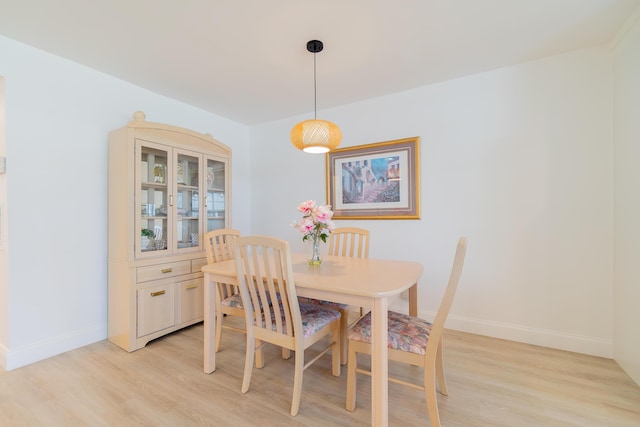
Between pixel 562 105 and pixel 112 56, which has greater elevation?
pixel 112 56

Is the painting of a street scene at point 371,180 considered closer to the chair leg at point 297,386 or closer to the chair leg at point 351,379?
the chair leg at point 351,379

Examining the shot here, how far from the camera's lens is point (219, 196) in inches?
122

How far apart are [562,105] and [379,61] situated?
57.8 inches

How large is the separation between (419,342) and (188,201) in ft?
7.86

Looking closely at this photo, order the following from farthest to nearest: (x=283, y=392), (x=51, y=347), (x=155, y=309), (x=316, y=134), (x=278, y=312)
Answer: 1. (x=155, y=309)
2. (x=51, y=347)
3. (x=316, y=134)
4. (x=283, y=392)
5. (x=278, y=312)

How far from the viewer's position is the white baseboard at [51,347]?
199cm

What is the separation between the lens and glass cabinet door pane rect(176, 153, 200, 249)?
2717 mm

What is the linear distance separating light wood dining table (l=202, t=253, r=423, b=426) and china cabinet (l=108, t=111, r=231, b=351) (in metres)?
0.76

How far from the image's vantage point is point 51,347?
217 centimetres

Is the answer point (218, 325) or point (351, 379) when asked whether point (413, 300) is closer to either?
point (351, 379)

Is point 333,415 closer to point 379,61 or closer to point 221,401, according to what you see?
point 221,401

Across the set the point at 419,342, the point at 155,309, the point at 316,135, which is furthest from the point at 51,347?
the point at 419,342

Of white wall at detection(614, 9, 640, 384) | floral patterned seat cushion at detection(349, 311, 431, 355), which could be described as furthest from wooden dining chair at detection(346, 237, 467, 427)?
white wall at detection(614, 9, 640, 384)

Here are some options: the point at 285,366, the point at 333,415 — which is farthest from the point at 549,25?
the point at 285,366
